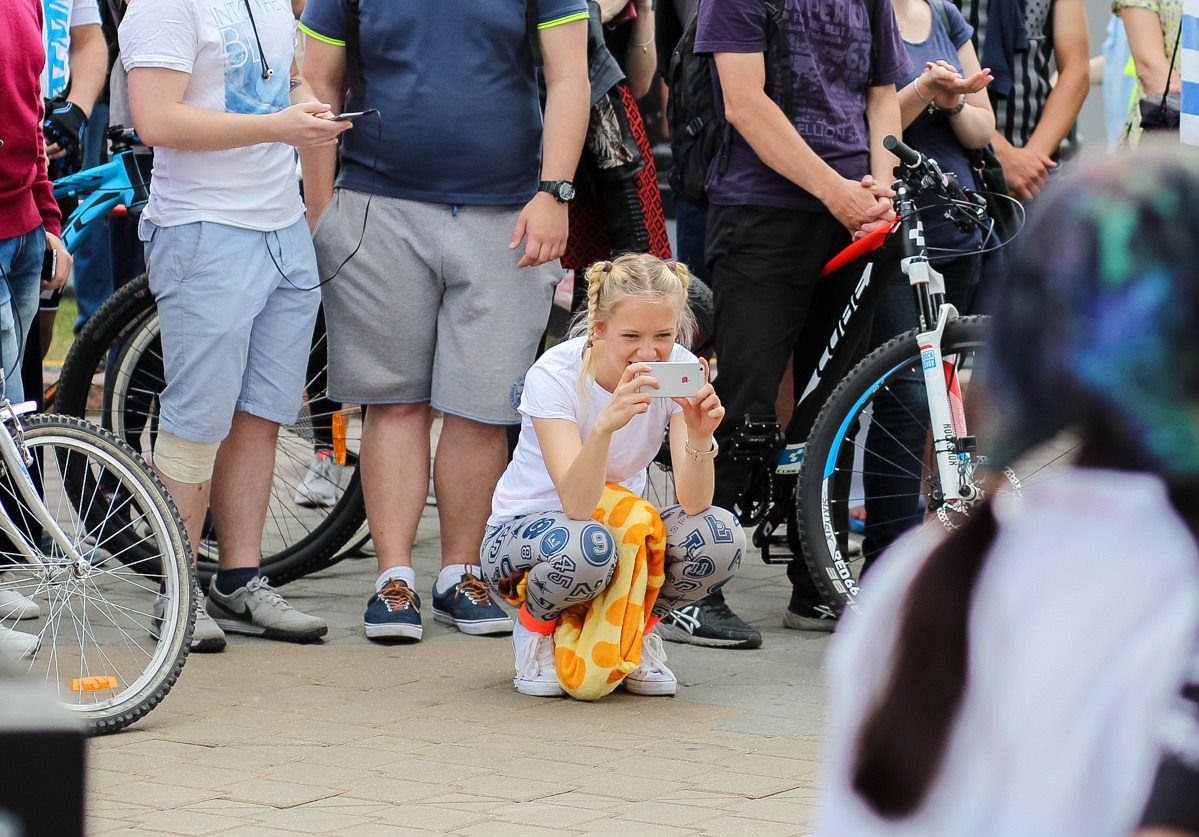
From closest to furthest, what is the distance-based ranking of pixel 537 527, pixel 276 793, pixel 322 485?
pixel 276 793
pixel 537 527
pixel 322 485

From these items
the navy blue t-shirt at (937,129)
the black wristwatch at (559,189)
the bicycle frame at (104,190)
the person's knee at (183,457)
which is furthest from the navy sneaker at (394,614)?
the navy blue t-shirt at (937,129)

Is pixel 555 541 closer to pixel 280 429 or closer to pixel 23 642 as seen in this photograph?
pixel 23 642

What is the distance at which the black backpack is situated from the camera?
4.61 metres

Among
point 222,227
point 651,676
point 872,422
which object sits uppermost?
point 222,227

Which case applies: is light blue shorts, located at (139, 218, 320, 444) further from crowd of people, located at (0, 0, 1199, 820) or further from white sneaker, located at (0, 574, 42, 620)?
white sneaker, located at (0, 574, 42, 620)

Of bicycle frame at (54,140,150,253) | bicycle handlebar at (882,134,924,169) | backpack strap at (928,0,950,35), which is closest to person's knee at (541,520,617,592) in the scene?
bicycle handlebar at (882,134,924,169)

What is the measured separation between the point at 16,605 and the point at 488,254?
1649 mm

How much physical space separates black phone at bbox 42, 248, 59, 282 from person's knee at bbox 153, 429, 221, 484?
50 centimetres

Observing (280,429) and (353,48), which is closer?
(353,48)

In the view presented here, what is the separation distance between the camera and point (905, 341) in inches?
169

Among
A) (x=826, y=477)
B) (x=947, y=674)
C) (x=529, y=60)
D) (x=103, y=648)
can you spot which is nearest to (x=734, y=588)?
(x=826, y=477)

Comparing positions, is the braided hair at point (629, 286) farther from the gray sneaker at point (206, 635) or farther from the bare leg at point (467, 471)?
the gray sneaker at point (206, 635)

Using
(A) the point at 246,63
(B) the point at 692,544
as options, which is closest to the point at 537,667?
(B) the point at 692,544

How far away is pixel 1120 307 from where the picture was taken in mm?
1018
